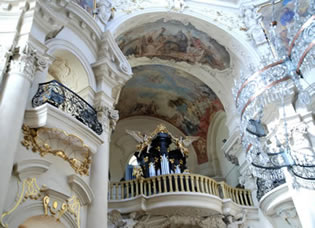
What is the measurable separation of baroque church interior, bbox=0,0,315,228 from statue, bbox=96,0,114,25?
41 millimetres

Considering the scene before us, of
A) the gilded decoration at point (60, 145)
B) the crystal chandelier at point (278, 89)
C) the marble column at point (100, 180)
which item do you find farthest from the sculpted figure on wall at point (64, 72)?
the crystal chandelier at point (278, 89)

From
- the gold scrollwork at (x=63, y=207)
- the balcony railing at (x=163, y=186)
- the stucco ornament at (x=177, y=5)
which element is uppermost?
the stucco ornament at (x=177, y=5)

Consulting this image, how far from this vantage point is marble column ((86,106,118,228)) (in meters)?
6.46

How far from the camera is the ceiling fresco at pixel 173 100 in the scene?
13211mm

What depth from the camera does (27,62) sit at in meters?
6.12

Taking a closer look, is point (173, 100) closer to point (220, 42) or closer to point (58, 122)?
point (220, 42)

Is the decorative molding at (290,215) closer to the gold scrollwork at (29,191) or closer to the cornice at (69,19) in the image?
the cornice at (69,19)

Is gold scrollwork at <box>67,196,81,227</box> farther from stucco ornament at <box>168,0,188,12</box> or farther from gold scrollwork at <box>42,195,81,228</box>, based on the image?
stucco ornament at <box>168,0,188,12</box>

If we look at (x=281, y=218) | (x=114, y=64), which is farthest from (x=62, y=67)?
(x=281, y=218)

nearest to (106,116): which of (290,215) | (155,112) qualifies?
(290,215)

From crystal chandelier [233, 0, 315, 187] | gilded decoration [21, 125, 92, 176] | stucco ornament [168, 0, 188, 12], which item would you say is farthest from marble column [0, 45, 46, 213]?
stucco ornament [168, 0, 188, 12]

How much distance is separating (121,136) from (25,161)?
9290 millimetres

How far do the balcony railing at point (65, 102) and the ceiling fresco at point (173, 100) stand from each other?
614cm

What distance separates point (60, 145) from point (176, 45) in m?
6.83
